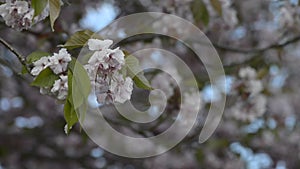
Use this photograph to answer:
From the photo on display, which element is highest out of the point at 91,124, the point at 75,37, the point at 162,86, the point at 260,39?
the point at 260,39

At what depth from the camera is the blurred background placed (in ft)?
7.67

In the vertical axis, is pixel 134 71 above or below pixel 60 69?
above

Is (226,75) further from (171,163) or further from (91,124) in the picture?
(171,163)

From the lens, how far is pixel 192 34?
7.63 ft

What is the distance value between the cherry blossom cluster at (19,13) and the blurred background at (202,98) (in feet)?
2.01

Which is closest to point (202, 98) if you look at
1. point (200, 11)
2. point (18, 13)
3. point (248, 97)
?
point (248, 97)

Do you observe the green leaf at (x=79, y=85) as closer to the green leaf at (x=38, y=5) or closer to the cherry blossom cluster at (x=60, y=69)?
the cherry blossom cluster at (x=60, y=69)

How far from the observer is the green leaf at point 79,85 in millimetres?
1019

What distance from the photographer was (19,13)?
1.22 metres

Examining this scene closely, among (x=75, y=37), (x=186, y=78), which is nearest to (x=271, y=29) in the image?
(x=186, y=78)

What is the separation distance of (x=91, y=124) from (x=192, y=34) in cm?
55

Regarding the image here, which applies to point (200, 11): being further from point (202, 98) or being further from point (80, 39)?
point (80, 39)

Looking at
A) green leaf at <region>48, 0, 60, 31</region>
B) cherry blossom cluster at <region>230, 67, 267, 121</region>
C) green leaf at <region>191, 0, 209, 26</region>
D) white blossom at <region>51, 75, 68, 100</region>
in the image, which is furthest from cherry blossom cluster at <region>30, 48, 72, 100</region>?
cherry blossom cluster at <region>230, 67, 267, 121</region>

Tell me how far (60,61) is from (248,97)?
5.15 feet
